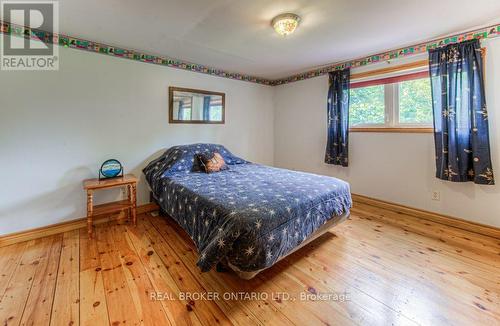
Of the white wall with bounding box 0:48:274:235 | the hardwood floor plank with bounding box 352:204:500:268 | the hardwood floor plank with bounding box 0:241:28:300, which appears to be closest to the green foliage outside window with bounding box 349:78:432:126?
the hardwood floor plank with bounding box 352:204:500:268

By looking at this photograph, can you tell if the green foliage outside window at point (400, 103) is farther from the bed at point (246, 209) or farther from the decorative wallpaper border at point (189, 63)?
the bed at point (246, 209)

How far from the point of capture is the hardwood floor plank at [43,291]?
1.40 m

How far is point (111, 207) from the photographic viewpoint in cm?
265

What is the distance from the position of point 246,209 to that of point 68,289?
4.69 feet

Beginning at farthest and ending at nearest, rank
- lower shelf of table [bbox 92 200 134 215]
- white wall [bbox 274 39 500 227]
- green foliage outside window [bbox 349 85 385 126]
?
1. green foliage outside window [bbox 349 85 385 126]
2. lower shelf of table [bbox 92 200 134 215]
3. white wall [bbox 274 39 500 227]

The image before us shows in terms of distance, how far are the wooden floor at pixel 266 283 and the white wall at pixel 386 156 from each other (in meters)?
0.43

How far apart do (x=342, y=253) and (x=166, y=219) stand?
7.04ft

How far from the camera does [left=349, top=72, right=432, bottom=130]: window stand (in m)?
Answer: 2.84

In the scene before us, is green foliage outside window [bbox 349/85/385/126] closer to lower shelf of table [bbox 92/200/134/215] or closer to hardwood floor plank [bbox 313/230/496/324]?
hardwood floor plank [bbox 313/230/496/324]

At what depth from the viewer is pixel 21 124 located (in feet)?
7.58


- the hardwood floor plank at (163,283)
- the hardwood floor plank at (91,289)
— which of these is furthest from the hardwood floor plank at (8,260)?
the hardwood floor plank at (163,283)

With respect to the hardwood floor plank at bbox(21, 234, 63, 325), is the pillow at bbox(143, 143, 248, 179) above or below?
above
